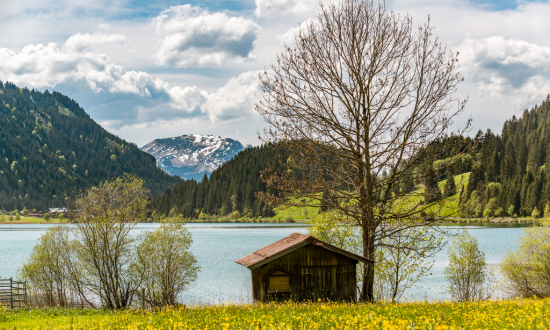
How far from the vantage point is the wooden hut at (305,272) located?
63.7ft

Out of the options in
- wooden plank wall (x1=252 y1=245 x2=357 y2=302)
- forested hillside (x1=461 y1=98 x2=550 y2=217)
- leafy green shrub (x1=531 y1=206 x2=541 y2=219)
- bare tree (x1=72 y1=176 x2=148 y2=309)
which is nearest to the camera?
wooden plank wall (x1=252 y1=245 x2=357 y2=302)

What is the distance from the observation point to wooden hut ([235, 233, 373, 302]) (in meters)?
19.4

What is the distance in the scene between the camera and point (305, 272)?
782 inches

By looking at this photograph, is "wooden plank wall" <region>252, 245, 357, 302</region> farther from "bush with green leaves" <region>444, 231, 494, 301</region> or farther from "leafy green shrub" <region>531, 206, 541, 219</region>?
"leafy green shrub" <region>531, 206, 541, 219</region>

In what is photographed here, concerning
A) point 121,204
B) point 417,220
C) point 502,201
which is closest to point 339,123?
point 417,220

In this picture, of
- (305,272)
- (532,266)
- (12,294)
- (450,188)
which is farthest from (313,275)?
(532,266)

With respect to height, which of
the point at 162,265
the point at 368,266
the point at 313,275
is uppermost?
the point at 368,266

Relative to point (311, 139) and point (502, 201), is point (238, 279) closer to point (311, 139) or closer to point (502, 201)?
point (311, 139)

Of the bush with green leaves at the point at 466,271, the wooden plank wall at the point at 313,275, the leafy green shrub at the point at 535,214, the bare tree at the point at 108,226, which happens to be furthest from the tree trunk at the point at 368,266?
the leafy green shrub at the point at 535,214

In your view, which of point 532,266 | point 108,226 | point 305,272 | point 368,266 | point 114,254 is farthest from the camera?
point 532,266

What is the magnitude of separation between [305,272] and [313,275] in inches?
17.9

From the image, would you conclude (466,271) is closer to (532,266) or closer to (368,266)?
(532,266)

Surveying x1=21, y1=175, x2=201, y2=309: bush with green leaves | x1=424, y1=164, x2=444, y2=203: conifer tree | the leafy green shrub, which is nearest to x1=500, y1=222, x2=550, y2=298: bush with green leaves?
x1=424, y1=164, x2=444, y2=203: conifer tree

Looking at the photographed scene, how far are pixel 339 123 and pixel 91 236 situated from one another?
2212 centimetres
